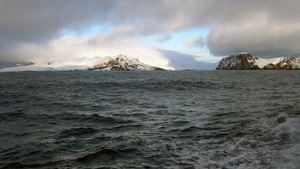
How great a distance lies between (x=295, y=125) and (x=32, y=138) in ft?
44.4

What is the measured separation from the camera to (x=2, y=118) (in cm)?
1616

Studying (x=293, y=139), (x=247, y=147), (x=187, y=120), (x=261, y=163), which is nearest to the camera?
(x=261, y=163)

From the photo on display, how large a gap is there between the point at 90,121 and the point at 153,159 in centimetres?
765

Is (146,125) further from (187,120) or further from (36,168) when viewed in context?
(36,168)

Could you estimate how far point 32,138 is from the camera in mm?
11391

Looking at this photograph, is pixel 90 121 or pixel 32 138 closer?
pixel 32 138

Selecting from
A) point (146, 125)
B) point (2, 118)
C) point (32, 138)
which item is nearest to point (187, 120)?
point (146, 125)

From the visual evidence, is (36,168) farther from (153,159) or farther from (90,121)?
(90,121)

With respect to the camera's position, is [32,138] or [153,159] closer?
[153,159]

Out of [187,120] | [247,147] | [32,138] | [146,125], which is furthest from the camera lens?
[187,120]

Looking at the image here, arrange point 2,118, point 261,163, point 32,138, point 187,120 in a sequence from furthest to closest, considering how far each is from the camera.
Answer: point 2,118 → point 187,120 → point 32,138 → point 261,163

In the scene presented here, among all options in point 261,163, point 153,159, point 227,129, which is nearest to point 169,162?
point 153,159

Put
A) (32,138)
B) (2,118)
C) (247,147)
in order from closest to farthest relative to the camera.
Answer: (247,147)
(32,138)
(2,118)

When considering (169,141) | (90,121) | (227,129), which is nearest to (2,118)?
(90,121)
